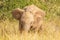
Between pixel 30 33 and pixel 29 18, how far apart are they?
1.53 ft

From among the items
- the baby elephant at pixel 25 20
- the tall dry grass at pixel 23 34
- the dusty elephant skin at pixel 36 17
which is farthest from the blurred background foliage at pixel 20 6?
the baby elephant at pixel 25 20

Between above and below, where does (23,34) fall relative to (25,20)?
below

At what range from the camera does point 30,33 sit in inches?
349

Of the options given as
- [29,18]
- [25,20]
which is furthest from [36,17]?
[25,20]

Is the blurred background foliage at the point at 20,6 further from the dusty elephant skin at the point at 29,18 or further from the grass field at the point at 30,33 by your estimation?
the dusty elephant skin at the point at 29,18

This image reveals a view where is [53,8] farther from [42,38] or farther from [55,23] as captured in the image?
[42,38]

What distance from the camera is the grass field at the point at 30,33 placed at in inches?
341

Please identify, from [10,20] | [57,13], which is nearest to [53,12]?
[57,13]

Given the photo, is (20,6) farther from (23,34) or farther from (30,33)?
(23,34)

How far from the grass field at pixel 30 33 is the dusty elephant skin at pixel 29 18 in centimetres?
19

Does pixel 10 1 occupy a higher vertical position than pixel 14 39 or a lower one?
lower

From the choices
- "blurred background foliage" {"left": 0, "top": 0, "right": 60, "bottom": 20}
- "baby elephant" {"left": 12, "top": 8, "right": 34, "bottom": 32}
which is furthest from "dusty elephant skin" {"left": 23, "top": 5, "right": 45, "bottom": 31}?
"blurred background foliage" {"left": 0, "top": 0, "right": 60, "bottom": 20}

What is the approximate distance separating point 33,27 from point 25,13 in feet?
1.38

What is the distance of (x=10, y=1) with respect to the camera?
12469 millimetres
